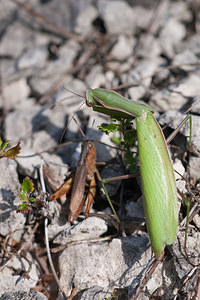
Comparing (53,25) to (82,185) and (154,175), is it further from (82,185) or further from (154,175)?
(154,175)

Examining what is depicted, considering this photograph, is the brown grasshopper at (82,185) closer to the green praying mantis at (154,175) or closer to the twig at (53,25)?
the green praying mantis at (154,175)

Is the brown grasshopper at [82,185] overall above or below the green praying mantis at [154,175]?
→ below

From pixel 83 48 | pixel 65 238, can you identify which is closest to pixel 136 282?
pixel 65 238

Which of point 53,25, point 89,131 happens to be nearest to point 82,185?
A: point 89,131

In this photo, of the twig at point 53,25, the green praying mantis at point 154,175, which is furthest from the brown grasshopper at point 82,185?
the twig at point 53,25

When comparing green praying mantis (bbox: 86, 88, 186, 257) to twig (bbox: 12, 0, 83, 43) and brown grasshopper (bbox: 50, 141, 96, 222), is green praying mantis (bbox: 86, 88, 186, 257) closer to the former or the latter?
brown grasshopper (bbox: 50, 141, 96, 222)

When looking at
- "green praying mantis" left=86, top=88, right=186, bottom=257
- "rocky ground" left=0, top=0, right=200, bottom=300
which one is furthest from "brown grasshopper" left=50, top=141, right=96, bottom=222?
"green praying mantis" left=86, top=88, right=186, bottom=257
